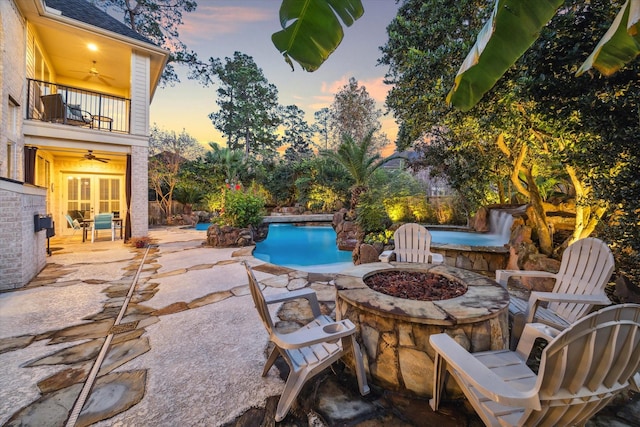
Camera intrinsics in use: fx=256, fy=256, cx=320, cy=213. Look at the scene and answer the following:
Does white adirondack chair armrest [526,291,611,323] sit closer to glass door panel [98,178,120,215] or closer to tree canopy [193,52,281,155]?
glass door panel [98,178,120,215]

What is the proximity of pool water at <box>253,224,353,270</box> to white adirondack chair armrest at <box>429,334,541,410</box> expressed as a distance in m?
6.11

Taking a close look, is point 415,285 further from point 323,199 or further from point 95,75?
point 323,199

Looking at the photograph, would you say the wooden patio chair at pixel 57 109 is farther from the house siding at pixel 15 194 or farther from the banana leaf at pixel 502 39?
the banana leaf at pixel 502 39

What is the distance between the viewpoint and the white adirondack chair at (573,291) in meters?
2.24

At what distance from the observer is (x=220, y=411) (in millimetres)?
1706

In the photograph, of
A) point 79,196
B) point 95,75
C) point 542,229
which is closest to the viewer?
point 542,229

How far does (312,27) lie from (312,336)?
210cm

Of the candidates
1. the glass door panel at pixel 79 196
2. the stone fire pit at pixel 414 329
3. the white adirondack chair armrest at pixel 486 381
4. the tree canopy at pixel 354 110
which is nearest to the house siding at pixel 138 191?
the glass door panel at pixel 79 196

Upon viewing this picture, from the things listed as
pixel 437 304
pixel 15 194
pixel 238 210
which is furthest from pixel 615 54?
pixel 238 210

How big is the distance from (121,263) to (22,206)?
83.3 inches

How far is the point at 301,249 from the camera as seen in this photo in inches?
403

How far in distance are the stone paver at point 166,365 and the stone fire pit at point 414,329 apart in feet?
0.35

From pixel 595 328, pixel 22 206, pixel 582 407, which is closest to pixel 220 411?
pixel 582 407

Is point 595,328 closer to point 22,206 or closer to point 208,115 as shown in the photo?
point 22,206
